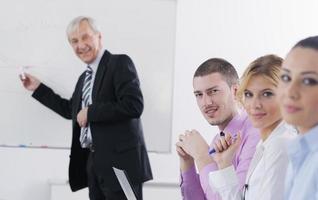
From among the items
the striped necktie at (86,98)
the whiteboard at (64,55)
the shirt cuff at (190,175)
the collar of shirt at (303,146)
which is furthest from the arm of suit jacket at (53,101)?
the collar of shirt at (303,146)

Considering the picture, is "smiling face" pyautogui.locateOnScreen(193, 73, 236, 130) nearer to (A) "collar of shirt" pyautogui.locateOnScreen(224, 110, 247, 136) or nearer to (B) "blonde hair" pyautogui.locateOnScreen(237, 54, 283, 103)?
(A) "collar of shirt" pyautogui.locateOnScreen(224, 110, 247, 136)

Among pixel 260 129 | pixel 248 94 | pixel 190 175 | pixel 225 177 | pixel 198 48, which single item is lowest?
pixel 190 175

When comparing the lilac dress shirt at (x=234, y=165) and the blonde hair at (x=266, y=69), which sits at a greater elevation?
the blonde hair at (x=266, y=69)

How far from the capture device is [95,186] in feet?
8.26

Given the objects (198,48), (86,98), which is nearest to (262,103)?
(86,98)

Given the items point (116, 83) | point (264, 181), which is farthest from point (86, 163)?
point (264, 181)

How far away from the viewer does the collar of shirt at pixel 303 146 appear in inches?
39.0

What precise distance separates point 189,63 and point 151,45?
1.04ft

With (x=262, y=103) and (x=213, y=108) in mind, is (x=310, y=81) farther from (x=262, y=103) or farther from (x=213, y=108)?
(x=213, y=108)

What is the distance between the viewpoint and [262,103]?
4.64ft

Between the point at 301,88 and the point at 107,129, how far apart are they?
1617mm

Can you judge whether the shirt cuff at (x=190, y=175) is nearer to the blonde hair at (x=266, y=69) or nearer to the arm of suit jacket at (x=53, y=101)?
the blonde hair at (x=266, y=69)

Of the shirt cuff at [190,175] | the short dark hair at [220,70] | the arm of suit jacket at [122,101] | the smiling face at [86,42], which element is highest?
the smiling face at [86,42]

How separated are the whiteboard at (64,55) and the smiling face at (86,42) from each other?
686 mm
